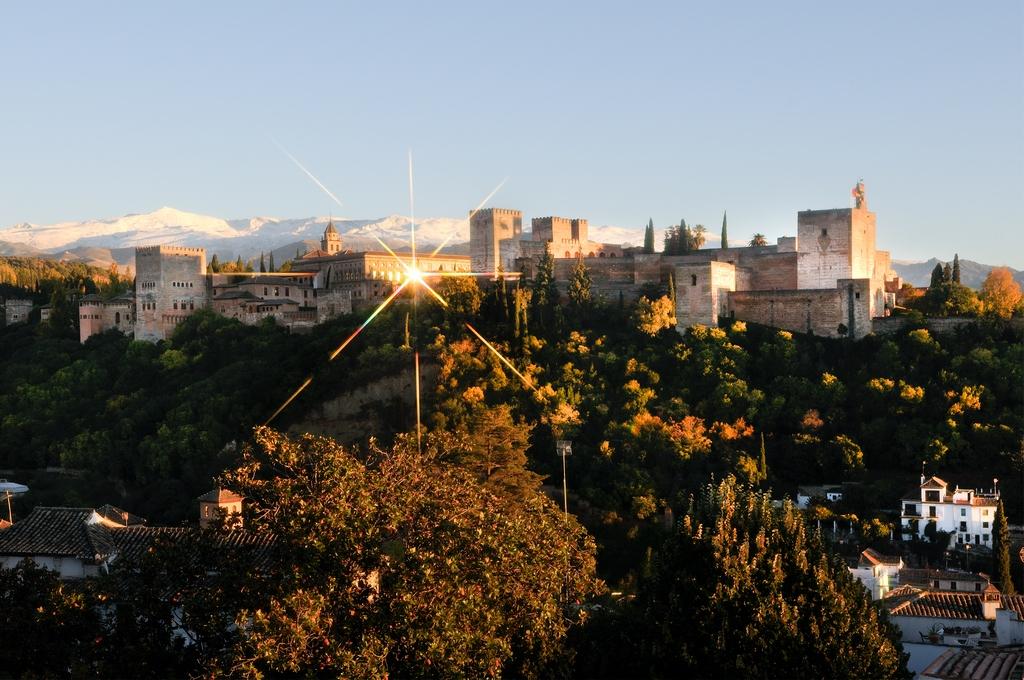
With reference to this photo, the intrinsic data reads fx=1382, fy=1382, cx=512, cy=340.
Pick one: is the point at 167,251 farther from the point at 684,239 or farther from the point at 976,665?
the point at 976,665

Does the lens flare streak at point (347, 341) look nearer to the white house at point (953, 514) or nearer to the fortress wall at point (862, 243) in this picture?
the fortress wall at point (862, 243)

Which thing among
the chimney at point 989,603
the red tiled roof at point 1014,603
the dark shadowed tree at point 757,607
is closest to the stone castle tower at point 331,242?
the red tiled roof at point 1014,603

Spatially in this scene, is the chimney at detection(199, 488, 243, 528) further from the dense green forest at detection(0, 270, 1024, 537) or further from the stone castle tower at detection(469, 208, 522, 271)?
the stone castle tower at detection(469, 208, 522, 271)

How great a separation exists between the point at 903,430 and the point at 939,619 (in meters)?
12.5

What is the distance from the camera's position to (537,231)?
5322 centimetres

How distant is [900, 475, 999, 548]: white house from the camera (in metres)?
34.8

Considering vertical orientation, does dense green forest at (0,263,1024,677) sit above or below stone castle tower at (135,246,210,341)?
below

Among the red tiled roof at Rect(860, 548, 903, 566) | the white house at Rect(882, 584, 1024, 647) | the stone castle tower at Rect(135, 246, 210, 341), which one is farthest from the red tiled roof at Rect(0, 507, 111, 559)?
the stone castle tower at Rect(135, 246, 210, 341)

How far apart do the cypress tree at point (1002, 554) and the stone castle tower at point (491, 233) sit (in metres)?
26.2

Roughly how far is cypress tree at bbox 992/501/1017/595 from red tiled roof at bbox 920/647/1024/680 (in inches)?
353

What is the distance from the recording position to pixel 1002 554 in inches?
1218

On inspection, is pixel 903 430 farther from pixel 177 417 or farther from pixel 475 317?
pixel 177 417

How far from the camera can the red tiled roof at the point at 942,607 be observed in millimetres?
26422

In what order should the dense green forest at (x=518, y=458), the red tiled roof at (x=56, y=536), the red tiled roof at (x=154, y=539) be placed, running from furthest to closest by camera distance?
1. the red tiled roof at (x=56, y=536)
2. the red tiled roof at (x=154, y=539)
3. the dense green forest at (x=518, y=458)
